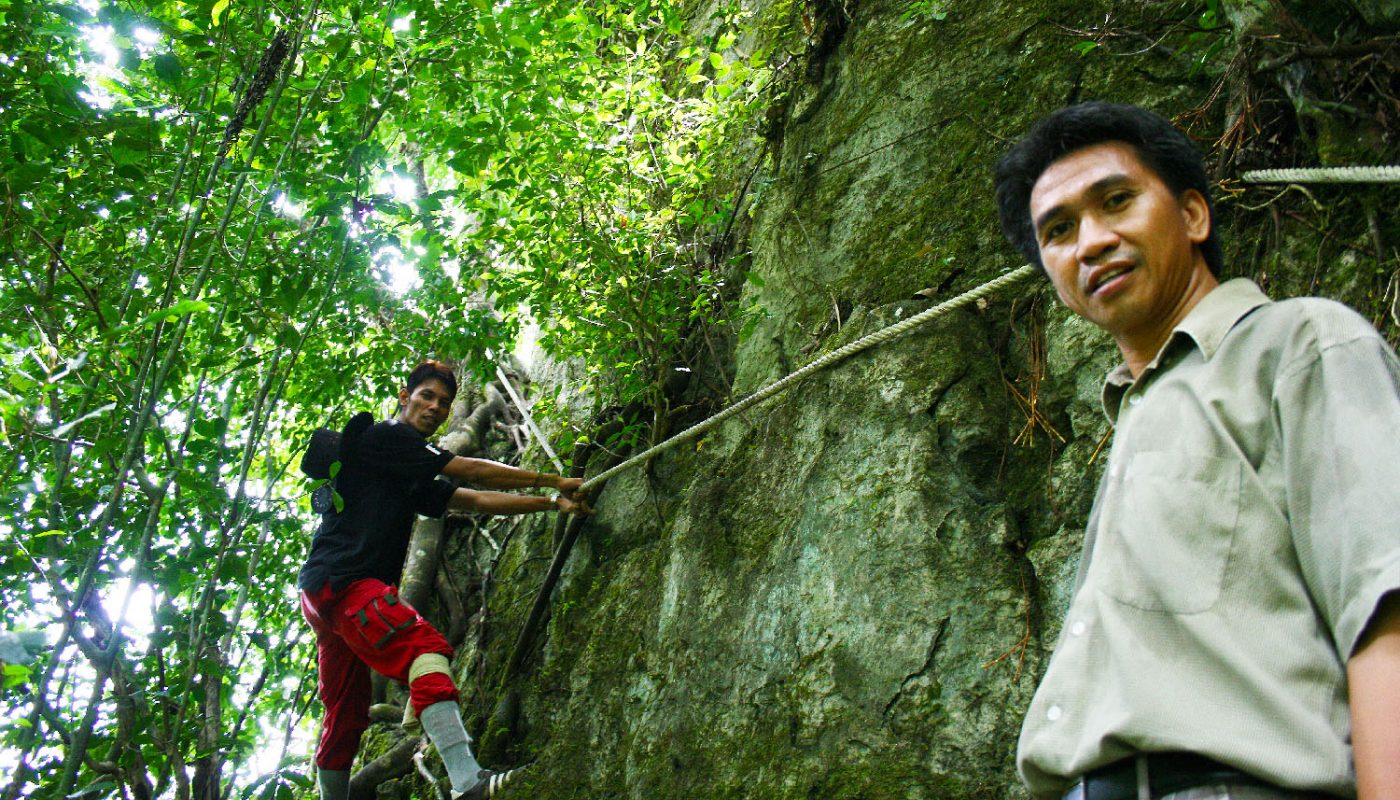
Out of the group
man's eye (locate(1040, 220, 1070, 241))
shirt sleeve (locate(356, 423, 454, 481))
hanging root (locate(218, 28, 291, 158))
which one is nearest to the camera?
man's eye (locate(1040, 220, 1070, 241))

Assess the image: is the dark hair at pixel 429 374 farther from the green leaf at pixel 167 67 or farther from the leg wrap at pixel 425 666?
the green leaf at pixel 167 67

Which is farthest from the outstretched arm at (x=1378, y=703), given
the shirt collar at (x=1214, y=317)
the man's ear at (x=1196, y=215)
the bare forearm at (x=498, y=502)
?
the bare forearm at (x=498, y=502)

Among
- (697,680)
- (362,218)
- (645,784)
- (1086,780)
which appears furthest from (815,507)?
(1086,780)

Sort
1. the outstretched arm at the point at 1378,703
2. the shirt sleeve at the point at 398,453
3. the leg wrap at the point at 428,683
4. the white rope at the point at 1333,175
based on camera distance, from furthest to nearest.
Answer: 1. the shirt sleeve at the point at 398,453
2. the leg wrap at the point at 428,683
3. the white rope at the point at 1333,175
4. the outstretched arm at the point at 1378,703

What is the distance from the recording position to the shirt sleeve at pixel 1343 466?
1.03 metres

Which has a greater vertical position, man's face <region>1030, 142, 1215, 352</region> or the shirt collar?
man's face <region>1030, 142, 1215, 352</region>

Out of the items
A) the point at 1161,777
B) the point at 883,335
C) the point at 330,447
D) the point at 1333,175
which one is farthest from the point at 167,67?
the point at 1333,175

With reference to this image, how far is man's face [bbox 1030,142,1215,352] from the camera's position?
5.04ft

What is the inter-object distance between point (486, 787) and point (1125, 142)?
4.26m

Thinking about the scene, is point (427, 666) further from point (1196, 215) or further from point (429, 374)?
point (1196, 215)

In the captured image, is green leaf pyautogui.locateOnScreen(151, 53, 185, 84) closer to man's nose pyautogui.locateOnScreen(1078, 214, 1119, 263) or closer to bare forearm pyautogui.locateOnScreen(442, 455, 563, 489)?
bare forearm pyautogui.locateOnScreen(442, 455, 563, 489)

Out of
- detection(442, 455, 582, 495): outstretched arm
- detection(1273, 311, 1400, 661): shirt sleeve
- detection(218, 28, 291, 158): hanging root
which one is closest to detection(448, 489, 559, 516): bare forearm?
detection(442, 455, 582, 495): outstretched arm

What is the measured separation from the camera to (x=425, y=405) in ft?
17.4

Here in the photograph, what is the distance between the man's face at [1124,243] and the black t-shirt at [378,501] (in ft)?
13.1
